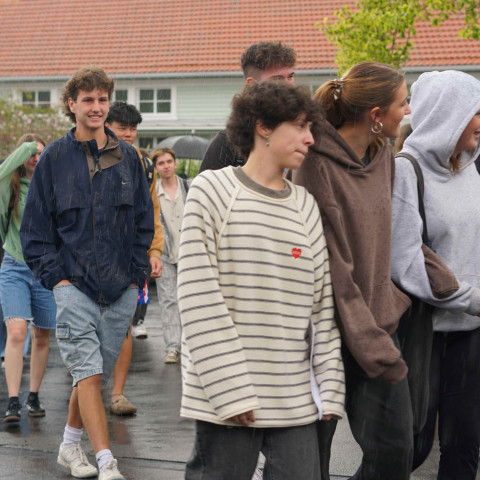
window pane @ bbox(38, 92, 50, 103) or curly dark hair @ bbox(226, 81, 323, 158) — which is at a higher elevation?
curly dark hair @ bbox(226, 81, 323, 158)

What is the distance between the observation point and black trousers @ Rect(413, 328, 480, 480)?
4.26m

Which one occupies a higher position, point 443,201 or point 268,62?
point 268,62

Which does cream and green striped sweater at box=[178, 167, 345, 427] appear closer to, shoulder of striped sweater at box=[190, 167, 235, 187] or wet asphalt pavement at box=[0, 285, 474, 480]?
shoulder of striped sweater at box=[190, 167, 235, 187]

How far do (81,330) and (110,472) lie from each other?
31.3 inches

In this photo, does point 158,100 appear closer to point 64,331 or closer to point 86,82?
point 86,82

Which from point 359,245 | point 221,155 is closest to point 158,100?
point 221,155

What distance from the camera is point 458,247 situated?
4.18 m

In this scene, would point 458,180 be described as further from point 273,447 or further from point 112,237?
point 112,237

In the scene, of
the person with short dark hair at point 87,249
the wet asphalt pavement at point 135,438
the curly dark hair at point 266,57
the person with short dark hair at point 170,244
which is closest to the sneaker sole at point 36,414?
the wet asphalt pavement at point 135,438

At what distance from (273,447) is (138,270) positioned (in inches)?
93.5

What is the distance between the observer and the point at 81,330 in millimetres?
5305

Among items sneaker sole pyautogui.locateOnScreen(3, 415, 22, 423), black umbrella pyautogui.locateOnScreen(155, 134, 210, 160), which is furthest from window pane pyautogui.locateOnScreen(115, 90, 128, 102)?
sneaker sole pyautogui.locateOnScreen(3, 415, 22, 423)

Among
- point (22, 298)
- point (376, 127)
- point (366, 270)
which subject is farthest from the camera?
point (22, 298)

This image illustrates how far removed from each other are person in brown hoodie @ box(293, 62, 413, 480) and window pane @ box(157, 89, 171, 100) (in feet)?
104
